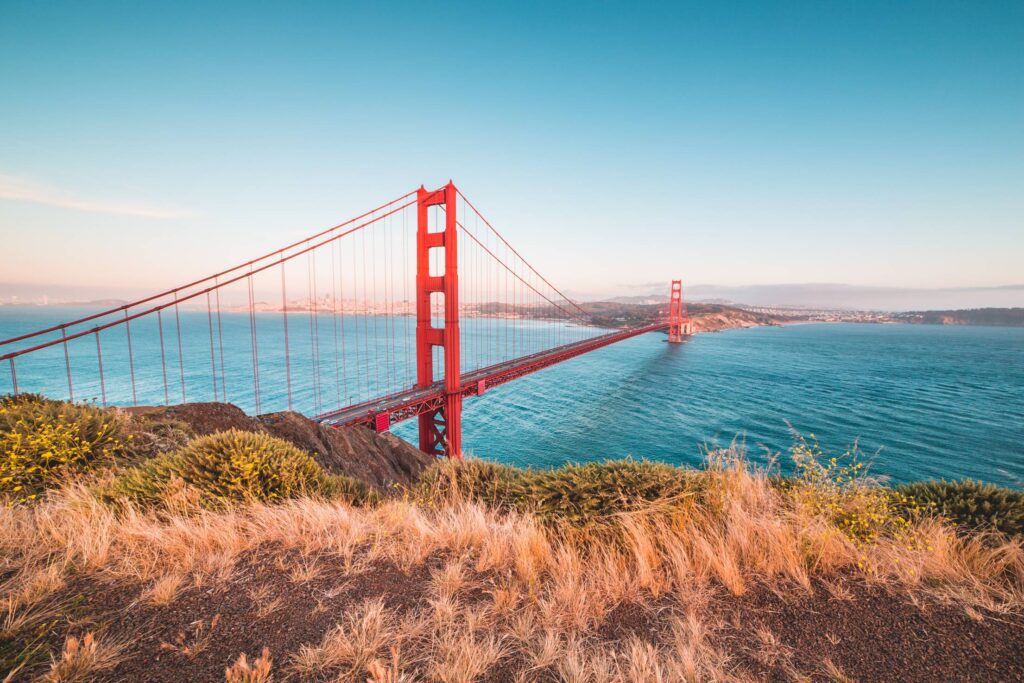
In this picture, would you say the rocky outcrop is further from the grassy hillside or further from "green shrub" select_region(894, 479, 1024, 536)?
"green shrub" select_region(894, 479, 1024, 536)

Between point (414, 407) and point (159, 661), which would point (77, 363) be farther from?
point (159, 661)

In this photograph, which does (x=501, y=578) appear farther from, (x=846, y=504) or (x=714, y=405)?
(x=714, y=405)

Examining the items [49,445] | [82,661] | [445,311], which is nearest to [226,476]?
[49,445]

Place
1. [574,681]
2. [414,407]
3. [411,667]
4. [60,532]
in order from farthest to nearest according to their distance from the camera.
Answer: [414,407] < [60,532] < [411,667] < [574,681]

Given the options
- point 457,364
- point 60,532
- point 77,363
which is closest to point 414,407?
point 457,364

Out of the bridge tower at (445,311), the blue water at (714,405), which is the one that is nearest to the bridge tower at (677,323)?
the blue water at (714,405)

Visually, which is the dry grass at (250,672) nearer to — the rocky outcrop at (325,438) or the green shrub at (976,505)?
the rocky outcrop at (325,438)

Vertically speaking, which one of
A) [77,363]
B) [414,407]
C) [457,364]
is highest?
[457,364]
